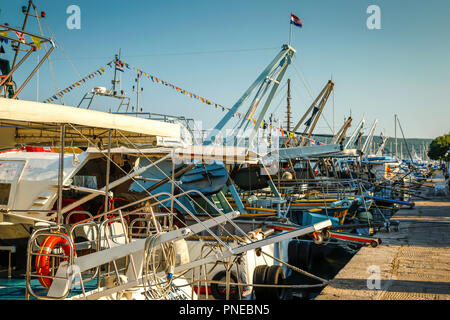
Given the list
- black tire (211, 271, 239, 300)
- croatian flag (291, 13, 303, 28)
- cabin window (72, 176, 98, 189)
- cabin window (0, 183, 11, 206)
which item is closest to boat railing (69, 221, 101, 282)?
cabin window (0, 183, 11, 206)

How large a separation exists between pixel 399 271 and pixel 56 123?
20.4 feet

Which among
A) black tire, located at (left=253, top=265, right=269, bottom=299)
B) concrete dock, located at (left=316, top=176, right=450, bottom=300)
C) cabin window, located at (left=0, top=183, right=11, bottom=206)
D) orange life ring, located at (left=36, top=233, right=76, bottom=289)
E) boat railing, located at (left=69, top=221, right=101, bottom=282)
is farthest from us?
cabin window, located at (left=0, top=183, right=11, bottom=206)

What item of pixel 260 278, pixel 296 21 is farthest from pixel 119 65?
pixel 260 278

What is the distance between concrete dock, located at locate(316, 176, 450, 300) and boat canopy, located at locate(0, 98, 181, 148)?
3581 mm

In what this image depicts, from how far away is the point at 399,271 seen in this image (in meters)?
7.03

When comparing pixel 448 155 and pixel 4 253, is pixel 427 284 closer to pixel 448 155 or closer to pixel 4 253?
pixel 4 253

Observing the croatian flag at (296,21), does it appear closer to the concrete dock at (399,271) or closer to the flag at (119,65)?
the flag at (119,65)

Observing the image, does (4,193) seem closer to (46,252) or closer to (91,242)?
(91,242)

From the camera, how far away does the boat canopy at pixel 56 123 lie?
467 cm

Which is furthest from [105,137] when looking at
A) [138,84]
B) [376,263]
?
[138,84]

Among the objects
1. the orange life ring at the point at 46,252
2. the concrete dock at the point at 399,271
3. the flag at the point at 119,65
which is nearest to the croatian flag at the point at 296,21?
the flag at the point at 119,65

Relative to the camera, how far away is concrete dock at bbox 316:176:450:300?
5688mm

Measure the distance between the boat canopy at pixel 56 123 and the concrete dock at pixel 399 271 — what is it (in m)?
3.58

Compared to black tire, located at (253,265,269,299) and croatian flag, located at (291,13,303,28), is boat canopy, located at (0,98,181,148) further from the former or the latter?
croatian flag, located at (291,13,303,28)
